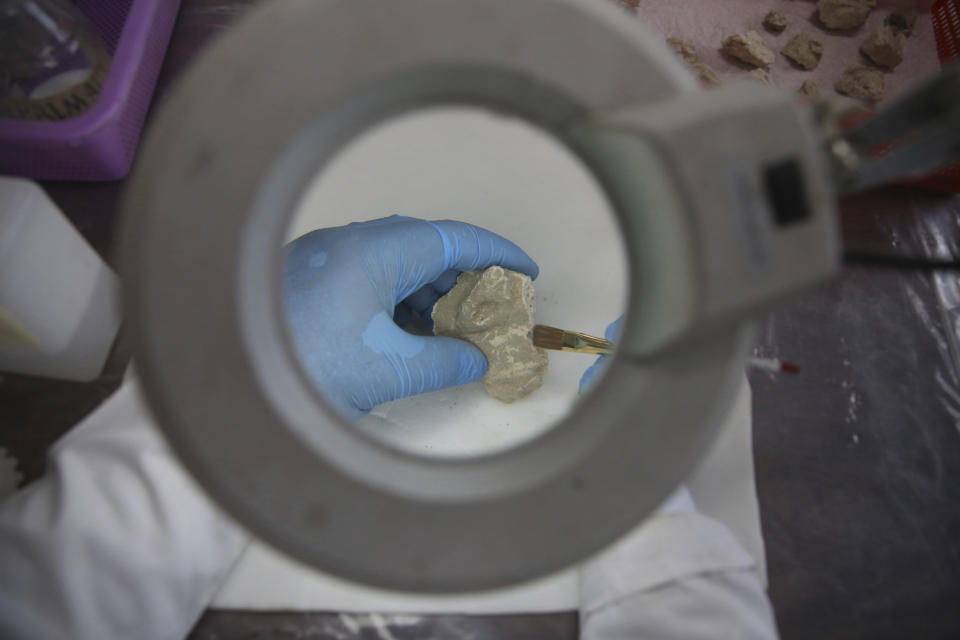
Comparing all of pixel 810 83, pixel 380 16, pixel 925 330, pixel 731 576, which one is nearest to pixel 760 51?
pixel 810 83

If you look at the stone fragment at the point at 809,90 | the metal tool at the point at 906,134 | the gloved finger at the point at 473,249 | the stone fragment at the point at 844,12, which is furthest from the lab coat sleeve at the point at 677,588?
the stone fragment at the point at 844,12

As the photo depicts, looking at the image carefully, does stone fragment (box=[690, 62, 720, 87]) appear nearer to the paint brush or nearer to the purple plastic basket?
the paint brush

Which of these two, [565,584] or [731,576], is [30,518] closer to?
[565,584]

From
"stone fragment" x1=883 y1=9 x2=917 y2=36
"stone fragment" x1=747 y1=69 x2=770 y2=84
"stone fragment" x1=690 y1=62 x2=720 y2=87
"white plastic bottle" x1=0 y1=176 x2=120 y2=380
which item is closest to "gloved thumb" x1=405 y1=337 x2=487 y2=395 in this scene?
"white plastic bottle" x1=0 y1=176 x2=120 y2=380

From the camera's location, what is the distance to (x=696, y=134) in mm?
417

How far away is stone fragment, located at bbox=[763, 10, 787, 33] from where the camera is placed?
1.56m

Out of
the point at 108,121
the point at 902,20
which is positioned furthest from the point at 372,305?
the point at 902,20

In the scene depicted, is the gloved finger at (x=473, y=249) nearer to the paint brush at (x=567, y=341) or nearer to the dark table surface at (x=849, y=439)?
the paint brush at (x=567, y=341)

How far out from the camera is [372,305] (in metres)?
1.11

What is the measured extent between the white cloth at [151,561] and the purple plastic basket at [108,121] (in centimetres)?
52

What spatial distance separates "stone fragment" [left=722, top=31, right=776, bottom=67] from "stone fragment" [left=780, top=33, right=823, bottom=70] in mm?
49

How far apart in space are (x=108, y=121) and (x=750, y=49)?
144cm

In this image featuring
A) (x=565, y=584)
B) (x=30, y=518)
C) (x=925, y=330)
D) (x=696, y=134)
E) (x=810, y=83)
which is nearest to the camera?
(x=696, y=134)

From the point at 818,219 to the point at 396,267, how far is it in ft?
2.70
